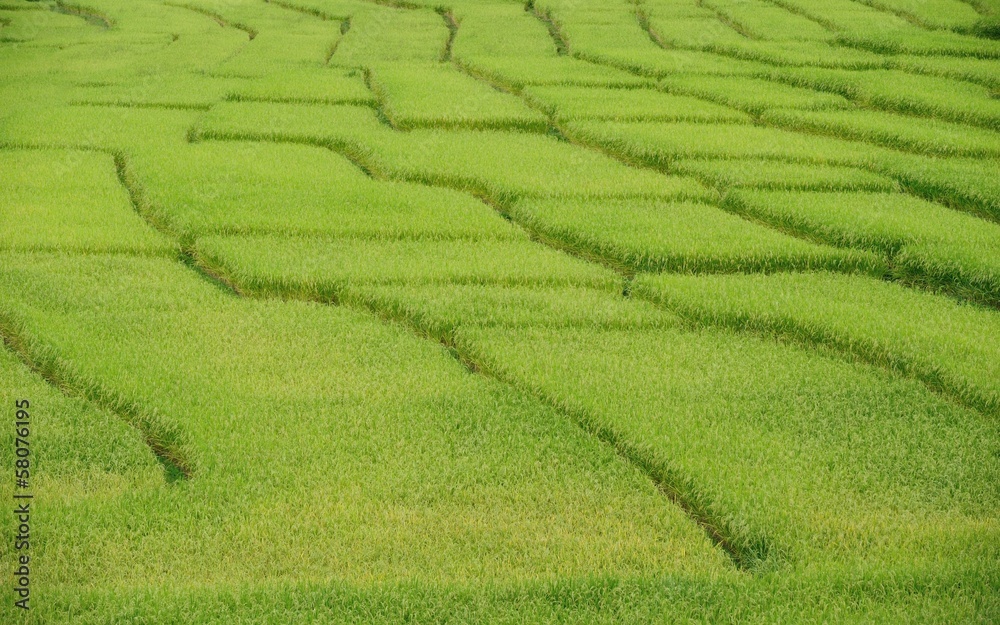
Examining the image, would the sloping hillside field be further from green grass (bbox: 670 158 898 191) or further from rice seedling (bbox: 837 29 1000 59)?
rice seedling (bbox: 837 29 1000 59)

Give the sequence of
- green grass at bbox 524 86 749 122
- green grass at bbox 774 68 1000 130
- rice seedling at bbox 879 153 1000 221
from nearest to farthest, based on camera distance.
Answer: rice seedling at bbox 879 153 1000 221 → green grass at bbox 774 68 1000 130 → green grass at bbox 524 86 749 122

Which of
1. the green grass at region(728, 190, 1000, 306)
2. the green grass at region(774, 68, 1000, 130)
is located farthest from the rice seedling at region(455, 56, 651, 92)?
the green grass at region(728, 190, 1000, 306)

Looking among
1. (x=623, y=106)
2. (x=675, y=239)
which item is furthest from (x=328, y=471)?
(x=623, y=106)

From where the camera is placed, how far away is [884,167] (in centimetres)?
920

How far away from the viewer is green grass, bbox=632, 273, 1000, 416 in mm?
5414

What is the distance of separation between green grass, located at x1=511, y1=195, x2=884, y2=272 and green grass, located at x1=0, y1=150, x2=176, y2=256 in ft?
10.1

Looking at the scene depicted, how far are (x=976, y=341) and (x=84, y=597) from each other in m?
4.96

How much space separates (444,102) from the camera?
455 inches

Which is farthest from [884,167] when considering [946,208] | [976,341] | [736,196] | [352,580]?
[352,580]

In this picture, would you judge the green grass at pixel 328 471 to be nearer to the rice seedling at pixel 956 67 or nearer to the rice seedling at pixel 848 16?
the rice seedling at pixel 956 67

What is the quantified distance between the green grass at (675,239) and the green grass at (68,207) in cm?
308

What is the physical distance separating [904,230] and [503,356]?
147 inches

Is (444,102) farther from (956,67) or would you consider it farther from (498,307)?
(956,67)

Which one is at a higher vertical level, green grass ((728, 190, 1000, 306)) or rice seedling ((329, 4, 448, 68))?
green grass ((728, 190, 1000, 306))
